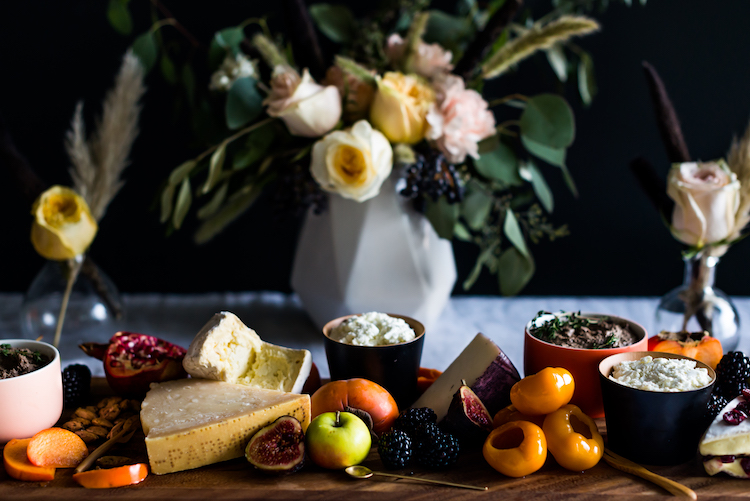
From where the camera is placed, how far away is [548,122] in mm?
1267

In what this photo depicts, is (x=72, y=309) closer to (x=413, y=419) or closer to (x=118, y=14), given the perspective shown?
(x=118, y=14)

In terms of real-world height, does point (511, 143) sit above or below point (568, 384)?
above

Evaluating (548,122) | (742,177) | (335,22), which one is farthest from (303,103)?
(742,177)

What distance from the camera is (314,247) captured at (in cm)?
135

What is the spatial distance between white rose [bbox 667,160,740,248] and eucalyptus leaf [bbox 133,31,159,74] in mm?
1098

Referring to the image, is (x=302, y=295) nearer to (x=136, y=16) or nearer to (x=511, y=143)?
(x=511, y=143)

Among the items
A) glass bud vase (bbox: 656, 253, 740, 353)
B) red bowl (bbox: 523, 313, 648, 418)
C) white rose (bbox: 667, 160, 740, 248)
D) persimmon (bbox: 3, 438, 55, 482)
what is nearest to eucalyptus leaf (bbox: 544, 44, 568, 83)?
white rose (bbox: 667, 160, 740, 248)

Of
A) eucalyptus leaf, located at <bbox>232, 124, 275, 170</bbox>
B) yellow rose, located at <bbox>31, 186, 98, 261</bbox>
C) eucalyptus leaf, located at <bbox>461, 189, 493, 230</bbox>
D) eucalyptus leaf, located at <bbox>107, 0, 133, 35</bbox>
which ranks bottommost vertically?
eucalyptus leaf, located at <bbox>461, 189, 493, 230</bbox>

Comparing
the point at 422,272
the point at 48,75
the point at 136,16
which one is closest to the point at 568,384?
the point at 422,272

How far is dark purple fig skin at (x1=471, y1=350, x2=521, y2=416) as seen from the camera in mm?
858

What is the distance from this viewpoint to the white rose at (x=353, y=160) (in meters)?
1.11

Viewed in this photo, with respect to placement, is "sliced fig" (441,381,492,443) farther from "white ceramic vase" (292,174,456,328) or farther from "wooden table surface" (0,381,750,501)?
"white ceramic vase" (292,174,456,328)

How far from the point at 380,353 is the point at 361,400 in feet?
0.26

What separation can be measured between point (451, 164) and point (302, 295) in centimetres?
44
